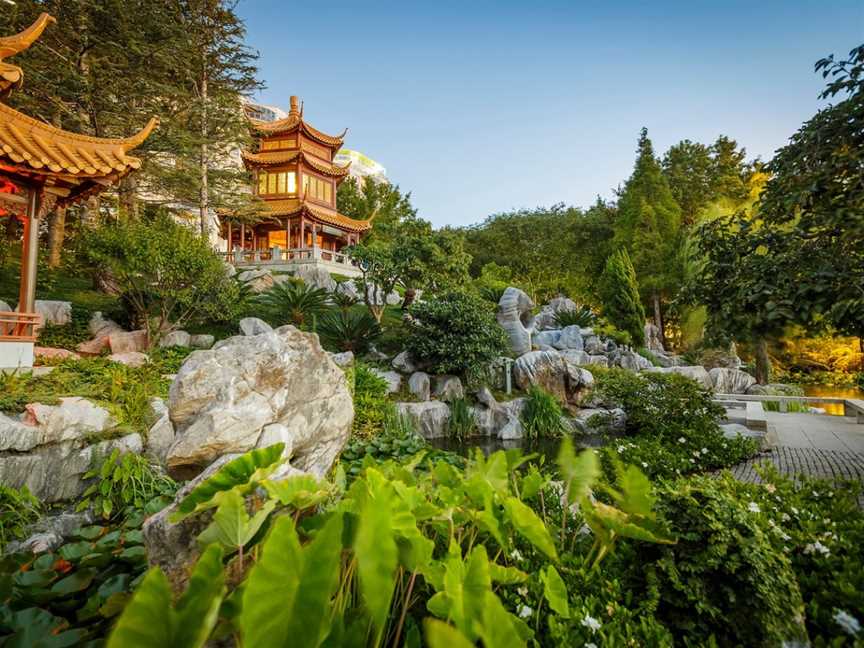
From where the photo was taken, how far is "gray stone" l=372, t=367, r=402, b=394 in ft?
27.0

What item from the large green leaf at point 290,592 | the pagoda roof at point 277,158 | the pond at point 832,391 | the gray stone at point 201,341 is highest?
the pagoda roof at point 277,158

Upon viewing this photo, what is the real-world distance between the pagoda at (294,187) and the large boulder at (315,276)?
1.34 metres

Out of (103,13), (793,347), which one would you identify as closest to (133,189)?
(103,13)

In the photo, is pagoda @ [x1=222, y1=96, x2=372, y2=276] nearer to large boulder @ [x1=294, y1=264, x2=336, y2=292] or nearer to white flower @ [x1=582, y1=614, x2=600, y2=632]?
large boulder @ [x1=294, y1=264, x2=336, y2=292]

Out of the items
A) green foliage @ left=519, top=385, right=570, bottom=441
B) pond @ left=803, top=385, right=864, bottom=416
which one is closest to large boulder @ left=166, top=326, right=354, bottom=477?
green foliage @ left=519, top=385, right=570, bottom=441

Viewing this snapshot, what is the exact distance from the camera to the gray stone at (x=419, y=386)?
8.34 m

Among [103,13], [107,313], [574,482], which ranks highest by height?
[103,13]

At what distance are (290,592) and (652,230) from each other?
24062 mm

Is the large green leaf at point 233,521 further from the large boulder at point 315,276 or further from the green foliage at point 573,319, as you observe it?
the green foliage at point 573,319

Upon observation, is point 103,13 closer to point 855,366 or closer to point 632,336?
point 632,336

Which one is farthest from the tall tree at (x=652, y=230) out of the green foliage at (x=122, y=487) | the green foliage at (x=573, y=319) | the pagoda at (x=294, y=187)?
the green foliage at (x=122, y=487)

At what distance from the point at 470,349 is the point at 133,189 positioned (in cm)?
1104

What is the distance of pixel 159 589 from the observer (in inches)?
21.8

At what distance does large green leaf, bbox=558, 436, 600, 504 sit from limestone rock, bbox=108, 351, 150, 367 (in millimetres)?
6819
